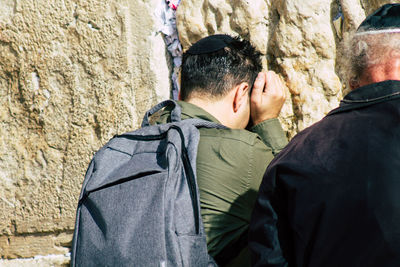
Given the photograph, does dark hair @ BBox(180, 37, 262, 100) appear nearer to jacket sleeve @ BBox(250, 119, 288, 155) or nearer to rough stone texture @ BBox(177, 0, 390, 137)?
jacket sleeve @ BBox(250, 119, 288, 155)

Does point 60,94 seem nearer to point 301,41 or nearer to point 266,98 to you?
point 266,98

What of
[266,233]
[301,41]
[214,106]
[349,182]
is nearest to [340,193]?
[349,182]

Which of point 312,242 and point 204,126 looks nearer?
point 312,242

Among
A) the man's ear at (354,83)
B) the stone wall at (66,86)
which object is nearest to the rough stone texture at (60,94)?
the stone wall at (66,86)

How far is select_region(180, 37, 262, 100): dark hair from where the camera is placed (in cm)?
180

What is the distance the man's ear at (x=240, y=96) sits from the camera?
6.02ft

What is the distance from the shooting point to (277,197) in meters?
1.26

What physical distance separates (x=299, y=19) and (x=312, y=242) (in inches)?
43.8

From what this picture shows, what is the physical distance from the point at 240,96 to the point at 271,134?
0.19m

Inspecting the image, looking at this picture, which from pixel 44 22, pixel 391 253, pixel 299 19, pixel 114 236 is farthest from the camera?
pixel 44 22

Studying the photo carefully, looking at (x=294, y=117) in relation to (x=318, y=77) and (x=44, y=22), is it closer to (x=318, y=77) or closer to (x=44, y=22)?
(x=318, y=77)

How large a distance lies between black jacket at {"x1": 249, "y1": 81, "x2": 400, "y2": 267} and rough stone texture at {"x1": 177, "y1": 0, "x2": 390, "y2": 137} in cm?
74

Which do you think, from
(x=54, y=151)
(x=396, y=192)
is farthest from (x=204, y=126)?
A: (x=54, y=151)

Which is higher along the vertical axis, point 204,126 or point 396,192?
point 204,126
